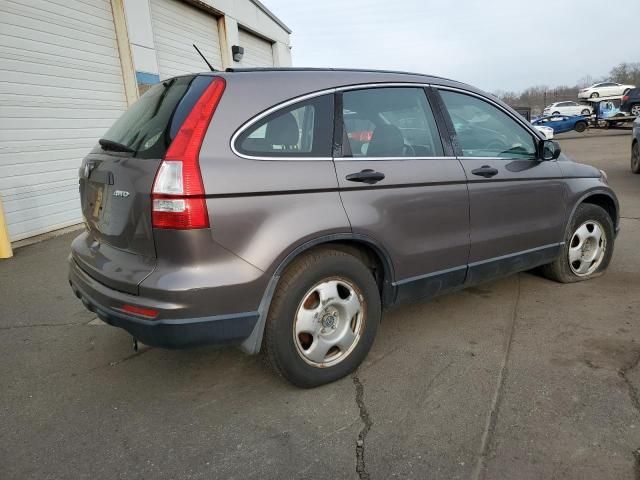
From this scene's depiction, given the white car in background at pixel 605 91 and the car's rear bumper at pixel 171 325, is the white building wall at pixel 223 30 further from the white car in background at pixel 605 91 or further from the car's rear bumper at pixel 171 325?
the white car in background at pixel 605 91

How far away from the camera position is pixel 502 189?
132 inches

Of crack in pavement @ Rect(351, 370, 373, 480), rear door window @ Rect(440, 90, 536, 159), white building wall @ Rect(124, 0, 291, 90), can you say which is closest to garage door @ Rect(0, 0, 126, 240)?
white building wall @ Rect(124, 0, 291, 90)

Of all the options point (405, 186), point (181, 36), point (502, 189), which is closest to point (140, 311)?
point (405, 186)

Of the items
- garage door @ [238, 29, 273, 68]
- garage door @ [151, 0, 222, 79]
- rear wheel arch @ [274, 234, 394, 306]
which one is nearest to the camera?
rear wheel arch @ [274, 234, 394, 306]

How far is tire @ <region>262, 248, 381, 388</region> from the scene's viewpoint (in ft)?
8.00

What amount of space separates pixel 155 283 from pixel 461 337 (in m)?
2.13

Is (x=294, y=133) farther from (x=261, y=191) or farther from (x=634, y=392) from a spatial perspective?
(x=634, y=392)

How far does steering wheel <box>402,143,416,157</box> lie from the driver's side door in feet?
1.27

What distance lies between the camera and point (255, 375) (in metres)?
2.90

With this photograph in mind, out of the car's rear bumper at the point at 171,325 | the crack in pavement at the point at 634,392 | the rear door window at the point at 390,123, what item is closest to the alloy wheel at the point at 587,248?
the crack in pavement at the point at 634,392

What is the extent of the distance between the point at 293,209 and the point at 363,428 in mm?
1153

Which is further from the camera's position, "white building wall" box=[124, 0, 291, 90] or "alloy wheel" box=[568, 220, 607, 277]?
"white building wall" box=[124, 0, 291, 90]

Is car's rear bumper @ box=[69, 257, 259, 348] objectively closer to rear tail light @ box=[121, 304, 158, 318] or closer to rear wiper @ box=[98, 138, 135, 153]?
rear tail light @ box=[121, 304, 158, 318]

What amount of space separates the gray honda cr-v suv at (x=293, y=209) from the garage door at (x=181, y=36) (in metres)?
8.16
